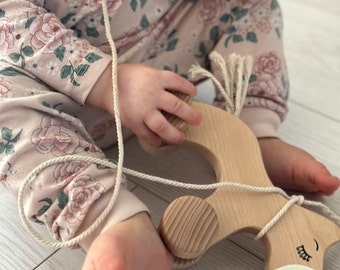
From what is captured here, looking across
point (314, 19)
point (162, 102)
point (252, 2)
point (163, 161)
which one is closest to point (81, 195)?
point (162, 102)

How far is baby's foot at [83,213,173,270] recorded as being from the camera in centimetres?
43

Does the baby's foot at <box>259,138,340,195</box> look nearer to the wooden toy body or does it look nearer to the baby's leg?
the wooden toy body

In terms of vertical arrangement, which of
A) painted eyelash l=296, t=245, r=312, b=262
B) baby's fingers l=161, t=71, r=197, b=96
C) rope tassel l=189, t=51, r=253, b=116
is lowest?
painted eyelash l=296, t=245, r=312, b=262

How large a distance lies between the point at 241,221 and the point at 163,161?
22 centimetres

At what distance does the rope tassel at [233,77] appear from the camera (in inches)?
25.6

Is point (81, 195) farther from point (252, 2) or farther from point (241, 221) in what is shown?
point (252, 2)

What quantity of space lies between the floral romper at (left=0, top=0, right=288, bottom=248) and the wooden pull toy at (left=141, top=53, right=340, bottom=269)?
0.21ft

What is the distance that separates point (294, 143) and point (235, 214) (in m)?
0.26

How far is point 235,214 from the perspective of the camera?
54 centimetres

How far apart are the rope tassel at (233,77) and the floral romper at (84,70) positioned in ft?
0.13

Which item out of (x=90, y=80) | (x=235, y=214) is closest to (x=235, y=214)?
(x=235, y=214)

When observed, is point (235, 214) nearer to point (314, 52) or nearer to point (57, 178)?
point (57, 178)

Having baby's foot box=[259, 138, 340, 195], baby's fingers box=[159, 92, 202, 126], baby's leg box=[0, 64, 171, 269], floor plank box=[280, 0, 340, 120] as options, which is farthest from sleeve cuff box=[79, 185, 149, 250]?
floor plank box=[280, 0, 340, 120]

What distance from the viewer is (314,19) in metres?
1.04
